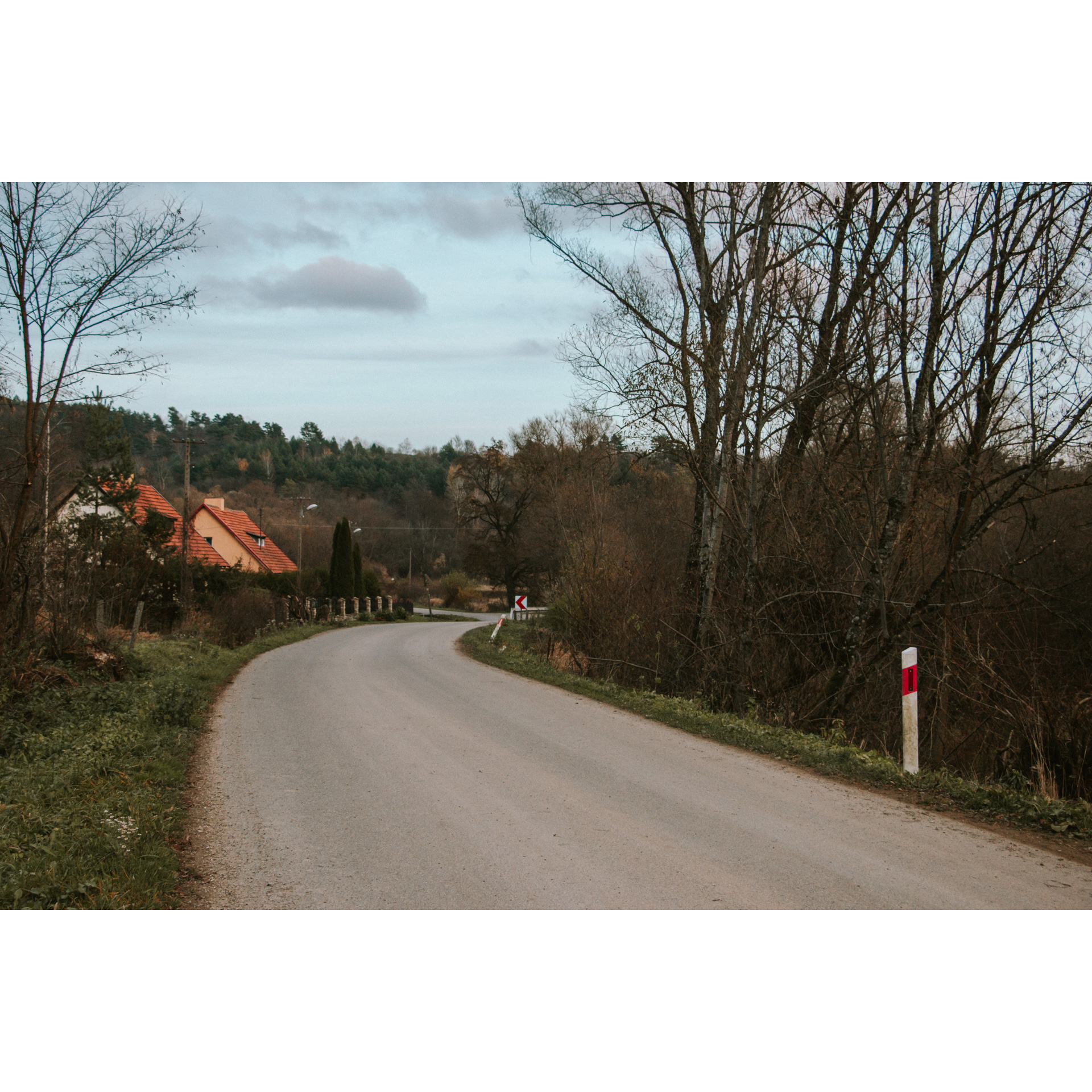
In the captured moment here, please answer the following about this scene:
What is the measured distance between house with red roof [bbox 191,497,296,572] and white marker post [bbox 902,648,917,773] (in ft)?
156

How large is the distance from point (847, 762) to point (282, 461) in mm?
75086

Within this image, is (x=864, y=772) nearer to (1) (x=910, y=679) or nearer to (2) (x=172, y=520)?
(1) (x=910, y=679)

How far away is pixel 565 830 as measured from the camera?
5.91 metres

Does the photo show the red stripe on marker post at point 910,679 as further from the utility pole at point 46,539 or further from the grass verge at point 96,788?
the utility pole at point 46,539

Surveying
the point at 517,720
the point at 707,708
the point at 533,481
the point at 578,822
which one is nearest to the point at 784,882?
the point at 578,822

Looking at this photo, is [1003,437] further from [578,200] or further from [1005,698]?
[578,200]

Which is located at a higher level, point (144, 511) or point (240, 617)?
point (144, 511)

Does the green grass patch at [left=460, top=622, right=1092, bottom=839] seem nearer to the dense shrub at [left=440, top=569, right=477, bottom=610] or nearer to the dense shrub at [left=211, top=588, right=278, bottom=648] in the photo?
the dense shrub at [left=211, top=588, right=278, bottom=648]

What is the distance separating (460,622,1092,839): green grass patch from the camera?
6.03 metres

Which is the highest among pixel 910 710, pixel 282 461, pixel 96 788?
pixel 282 461

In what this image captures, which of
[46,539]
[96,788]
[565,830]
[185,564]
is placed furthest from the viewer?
[185,564]

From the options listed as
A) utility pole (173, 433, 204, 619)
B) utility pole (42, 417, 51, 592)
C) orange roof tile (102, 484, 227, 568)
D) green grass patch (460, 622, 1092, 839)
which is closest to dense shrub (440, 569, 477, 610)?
orange roof tile (102, 484, 227, 568)

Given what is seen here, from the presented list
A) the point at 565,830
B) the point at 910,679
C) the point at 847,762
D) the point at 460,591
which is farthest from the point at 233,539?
the point at 565,830

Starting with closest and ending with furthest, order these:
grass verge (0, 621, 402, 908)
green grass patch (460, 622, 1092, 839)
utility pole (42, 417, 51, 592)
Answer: grass verge (0, 621, 402, 908) < green grass patch (460, 622, 1092, 839) < utility pole (42, 417, 51, 592)
